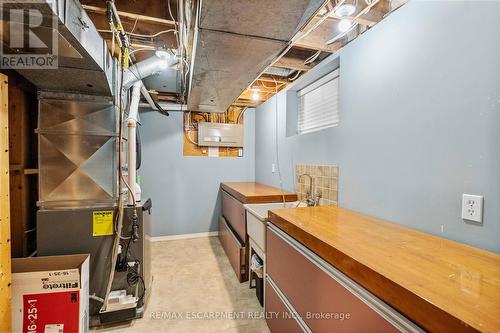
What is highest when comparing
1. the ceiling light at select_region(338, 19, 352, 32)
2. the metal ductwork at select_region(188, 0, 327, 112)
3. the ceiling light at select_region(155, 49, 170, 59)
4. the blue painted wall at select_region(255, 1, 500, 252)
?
the ceiling light at select_region(338, 19, 352, 32)

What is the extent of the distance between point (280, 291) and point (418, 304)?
3.28ft

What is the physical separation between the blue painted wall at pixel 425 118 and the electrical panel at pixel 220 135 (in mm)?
2197

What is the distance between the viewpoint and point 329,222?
134 centimetres

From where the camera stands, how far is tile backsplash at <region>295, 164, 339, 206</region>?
1.91 metres

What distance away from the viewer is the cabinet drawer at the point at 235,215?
2383mm

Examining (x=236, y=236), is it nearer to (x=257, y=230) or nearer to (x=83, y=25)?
(x=257, y=230)

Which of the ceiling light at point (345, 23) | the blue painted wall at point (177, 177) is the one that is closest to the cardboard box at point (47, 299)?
the blue painted wall at point (177, 177)

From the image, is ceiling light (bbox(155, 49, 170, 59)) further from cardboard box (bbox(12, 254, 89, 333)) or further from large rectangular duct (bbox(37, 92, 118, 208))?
cardboard box (bbox(12, 254, 89, 333))

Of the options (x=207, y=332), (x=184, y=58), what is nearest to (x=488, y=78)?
(x=184, y=58)

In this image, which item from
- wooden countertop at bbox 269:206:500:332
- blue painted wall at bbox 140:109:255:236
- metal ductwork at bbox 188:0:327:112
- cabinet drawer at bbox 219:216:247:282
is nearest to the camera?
wooden countertop at bbox 269:206:500:332

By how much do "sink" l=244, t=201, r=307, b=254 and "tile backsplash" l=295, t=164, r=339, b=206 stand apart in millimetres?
192

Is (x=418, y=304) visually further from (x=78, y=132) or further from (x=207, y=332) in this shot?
(x=78, y=132)

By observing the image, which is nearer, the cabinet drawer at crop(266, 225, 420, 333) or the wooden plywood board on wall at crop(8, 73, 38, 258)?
the cabinet drawer at crop(266, 225, 420, 333)

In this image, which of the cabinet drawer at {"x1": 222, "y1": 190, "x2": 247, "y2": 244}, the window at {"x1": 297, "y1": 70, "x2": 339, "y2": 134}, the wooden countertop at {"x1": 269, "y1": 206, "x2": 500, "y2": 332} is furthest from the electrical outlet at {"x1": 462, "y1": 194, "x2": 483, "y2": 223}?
the cabinet drawer at {"x1": 222, "y1": 190, "x2": 247, "y2": 244}
